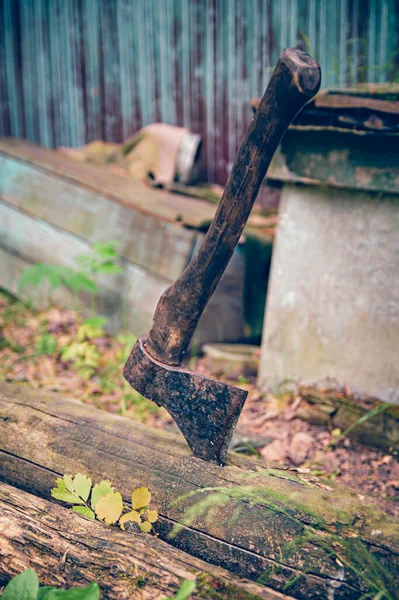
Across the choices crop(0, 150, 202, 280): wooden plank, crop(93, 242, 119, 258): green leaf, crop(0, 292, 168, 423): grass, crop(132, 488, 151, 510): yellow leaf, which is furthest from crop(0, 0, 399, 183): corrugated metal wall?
crop(132, 488, 151, 510): yellow leaf

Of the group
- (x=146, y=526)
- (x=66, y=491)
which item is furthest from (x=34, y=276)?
(x=146, y=526)

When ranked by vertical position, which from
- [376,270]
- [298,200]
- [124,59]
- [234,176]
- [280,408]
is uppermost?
[124,59]

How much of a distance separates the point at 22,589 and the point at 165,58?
3970mm

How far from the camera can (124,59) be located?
4297 millimetres

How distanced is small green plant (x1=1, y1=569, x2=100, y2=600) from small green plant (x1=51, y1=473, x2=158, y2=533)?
26cm

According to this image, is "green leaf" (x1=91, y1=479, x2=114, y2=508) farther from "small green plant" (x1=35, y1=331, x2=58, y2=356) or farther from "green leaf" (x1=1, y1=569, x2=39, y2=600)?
"small green plant" (x1=35, y1=331, x2=58, y2=356)

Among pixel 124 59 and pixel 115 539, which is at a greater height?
pixel 124 59

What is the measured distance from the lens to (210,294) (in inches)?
64.2

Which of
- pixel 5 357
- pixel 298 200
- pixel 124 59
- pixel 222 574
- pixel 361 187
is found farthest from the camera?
pixel 124 59

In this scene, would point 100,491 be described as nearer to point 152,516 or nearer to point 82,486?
point 82,486

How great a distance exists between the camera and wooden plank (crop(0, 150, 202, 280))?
3.14 meters

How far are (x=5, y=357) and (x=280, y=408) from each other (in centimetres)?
178

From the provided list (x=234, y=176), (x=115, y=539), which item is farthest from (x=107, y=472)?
(x=234, y=176)

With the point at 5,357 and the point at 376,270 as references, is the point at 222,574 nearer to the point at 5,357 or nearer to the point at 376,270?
the point at 376,270
